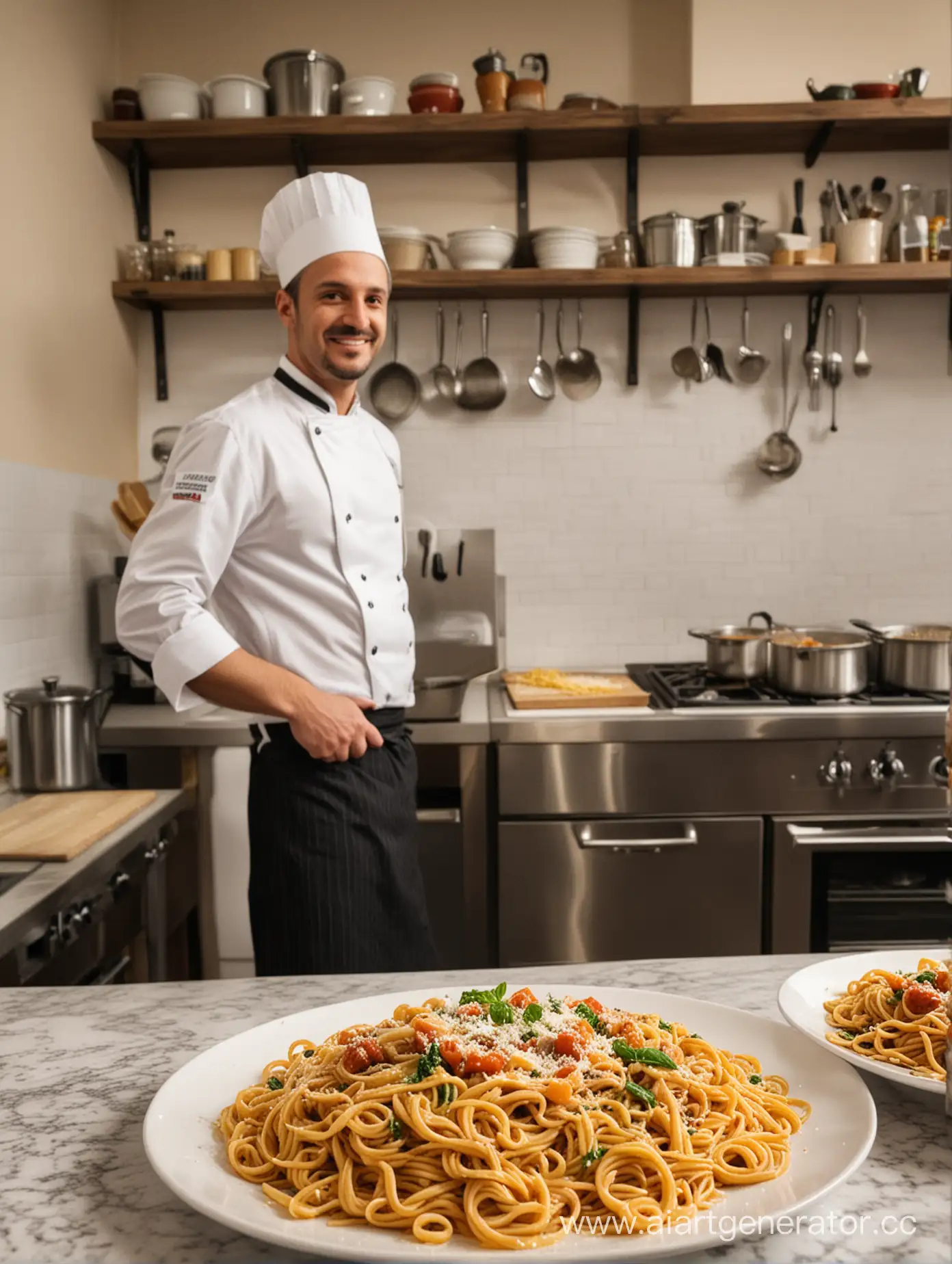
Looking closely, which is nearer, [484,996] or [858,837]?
[484,996]

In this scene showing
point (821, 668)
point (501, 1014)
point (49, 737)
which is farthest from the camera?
point (821, 668)

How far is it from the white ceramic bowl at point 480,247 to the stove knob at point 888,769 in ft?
5.52

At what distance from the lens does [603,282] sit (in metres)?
3.18

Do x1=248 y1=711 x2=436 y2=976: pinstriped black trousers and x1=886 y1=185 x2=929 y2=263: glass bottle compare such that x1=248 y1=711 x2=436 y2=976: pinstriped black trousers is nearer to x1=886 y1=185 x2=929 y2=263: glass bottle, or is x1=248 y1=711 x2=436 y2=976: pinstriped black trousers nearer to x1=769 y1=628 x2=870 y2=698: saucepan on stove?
x1=769 y1=628 x2=870 y2=698: saucepan on stove

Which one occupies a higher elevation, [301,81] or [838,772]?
[301,81]

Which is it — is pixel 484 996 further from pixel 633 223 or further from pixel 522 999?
pixel 633 223

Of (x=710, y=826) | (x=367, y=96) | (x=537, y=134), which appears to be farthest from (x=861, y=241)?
(x=710, y=826)

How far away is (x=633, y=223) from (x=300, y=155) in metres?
0.99

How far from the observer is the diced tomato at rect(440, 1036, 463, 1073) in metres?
0.80

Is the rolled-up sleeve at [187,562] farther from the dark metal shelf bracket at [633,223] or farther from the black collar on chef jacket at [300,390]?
the dark metal shelf bracket at [633,223]

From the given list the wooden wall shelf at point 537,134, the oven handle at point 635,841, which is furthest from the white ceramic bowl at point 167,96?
the oven handle at point 635,841

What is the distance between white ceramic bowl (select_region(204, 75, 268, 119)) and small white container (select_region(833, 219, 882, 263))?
1674 mm

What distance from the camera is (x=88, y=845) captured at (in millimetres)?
1880

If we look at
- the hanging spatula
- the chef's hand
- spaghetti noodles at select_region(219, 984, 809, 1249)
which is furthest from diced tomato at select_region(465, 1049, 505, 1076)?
the hanging spatula
